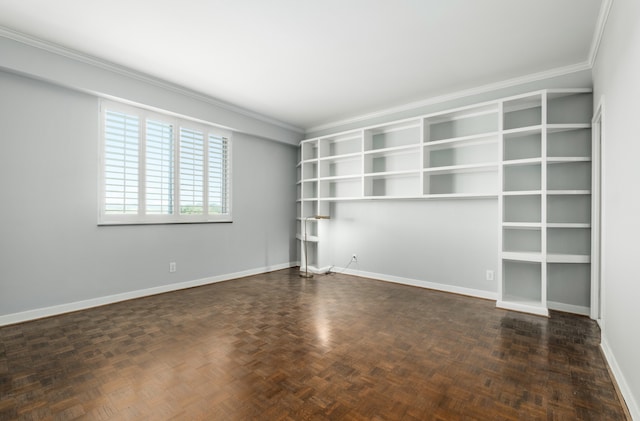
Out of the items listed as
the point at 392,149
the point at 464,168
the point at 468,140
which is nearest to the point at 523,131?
the point at 468,140

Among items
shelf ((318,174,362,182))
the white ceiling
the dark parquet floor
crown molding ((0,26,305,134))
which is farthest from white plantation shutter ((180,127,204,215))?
shelf ((318,174,362,182))

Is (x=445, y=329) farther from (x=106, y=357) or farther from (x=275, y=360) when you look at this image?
(x=106, y=357)

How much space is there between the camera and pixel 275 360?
228 cm

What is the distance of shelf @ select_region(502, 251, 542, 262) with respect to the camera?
331cm

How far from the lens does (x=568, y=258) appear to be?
3.26 meters

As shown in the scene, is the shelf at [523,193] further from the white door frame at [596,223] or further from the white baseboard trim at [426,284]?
the white baseboard trim at [426,284]

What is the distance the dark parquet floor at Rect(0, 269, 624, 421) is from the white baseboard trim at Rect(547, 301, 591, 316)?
262 millimetres

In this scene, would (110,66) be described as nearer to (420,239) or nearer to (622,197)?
(420,239)

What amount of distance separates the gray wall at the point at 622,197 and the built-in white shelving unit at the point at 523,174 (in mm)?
840

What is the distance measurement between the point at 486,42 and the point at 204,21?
268 cm

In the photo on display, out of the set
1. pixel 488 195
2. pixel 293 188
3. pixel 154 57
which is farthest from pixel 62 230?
pixel 488 195

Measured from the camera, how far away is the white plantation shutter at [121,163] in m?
3.67

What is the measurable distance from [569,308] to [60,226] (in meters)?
5.78

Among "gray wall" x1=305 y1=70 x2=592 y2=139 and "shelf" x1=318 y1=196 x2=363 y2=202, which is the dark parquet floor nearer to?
"shelf" x1=318 y1=196 x2=363 y2=202
